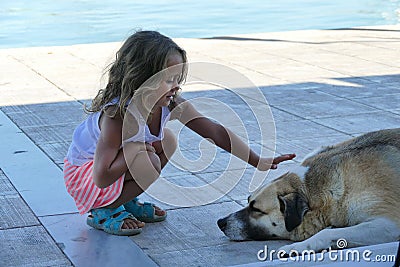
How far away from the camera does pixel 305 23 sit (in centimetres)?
1648

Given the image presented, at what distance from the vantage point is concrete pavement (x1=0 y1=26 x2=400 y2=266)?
176 inches

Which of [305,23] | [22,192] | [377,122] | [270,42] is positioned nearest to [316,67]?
[270,42]

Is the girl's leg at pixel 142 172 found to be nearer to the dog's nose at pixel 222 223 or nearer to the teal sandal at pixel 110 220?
the teal sandal at pixel 110 220

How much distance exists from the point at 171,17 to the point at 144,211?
502 inches

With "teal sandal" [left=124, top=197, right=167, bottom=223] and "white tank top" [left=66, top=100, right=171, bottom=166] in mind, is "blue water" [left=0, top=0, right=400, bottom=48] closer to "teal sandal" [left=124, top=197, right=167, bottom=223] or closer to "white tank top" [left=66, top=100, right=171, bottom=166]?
"white tank top" [left=66, top=100, right=171, bottom=166]

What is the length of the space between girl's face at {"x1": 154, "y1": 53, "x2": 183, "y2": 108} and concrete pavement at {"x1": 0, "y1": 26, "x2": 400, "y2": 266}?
0.77 meters

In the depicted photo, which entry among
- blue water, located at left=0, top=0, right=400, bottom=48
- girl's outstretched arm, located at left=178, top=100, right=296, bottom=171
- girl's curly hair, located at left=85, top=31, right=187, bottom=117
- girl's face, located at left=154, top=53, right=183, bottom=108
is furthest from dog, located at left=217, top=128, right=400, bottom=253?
blue water, located at left=0, top=0, right=400, bottom=48

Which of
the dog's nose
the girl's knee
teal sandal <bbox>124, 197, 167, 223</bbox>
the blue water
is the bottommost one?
the blue water

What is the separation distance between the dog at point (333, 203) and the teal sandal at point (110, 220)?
0.58 metres

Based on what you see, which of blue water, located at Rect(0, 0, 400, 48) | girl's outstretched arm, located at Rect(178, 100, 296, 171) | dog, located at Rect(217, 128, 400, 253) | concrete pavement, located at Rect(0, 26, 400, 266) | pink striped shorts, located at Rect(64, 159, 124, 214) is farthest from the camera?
blue water, located at Rect(0, 0, 400, 48)

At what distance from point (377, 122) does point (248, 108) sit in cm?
131

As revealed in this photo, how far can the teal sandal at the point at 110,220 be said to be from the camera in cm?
467

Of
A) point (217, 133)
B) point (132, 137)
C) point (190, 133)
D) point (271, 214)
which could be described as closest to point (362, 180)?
point (271, 214)

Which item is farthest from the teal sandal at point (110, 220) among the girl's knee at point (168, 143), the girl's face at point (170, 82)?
the girl's face at point (170, 82)
